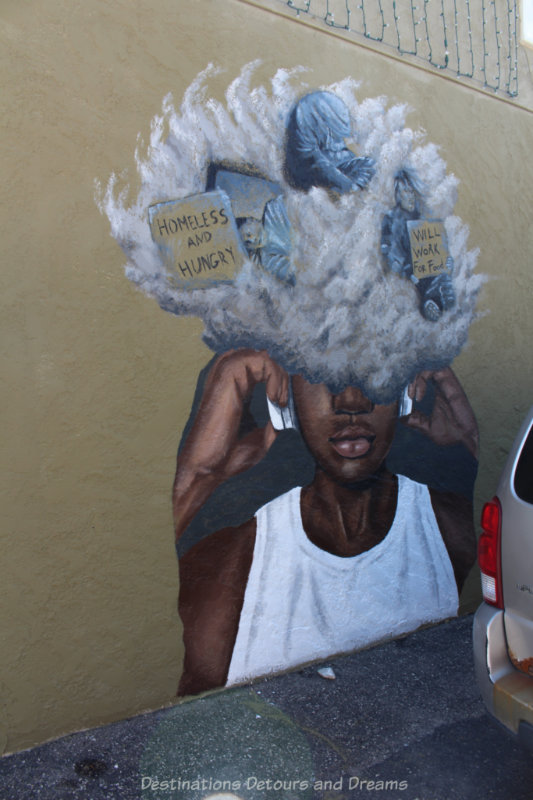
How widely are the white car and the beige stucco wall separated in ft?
5.27

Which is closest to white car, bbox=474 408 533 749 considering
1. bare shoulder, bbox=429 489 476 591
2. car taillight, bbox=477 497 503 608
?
car taillight, bbox=477 497 503 608

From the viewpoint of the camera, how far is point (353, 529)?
4484 millimetres

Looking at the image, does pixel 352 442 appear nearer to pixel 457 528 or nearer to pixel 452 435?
pixel 452 435

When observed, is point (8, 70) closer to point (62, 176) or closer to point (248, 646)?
point (62, 176)

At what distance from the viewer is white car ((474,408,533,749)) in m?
2.77

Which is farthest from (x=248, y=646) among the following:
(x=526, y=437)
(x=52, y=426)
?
(x=526, y=437)

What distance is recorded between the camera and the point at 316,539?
169 inches

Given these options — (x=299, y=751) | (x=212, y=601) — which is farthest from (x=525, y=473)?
(x=212, y=601)

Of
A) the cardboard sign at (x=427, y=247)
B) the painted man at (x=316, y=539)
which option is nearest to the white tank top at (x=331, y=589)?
the painted man at (x=316, y=539)

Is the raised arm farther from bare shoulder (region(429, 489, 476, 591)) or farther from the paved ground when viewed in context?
the paved ground

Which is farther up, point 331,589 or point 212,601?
point 212,601

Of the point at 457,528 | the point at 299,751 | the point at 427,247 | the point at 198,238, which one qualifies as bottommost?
the point at 299,751

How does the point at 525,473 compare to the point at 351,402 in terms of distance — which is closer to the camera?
the point at 525,473

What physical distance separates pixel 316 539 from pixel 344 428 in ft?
2.38
